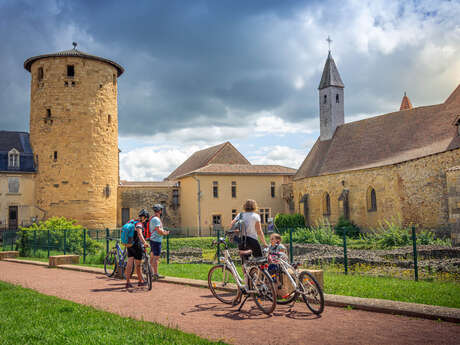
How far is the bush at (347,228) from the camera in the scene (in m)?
32.7

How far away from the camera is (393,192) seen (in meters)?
29.9

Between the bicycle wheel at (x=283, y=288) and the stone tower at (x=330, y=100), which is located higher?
the stone tower at (x=330, y=100)

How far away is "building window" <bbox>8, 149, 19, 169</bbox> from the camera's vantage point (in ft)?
126

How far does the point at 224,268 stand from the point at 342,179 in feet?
91.9

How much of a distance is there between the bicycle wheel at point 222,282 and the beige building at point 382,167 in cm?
1665

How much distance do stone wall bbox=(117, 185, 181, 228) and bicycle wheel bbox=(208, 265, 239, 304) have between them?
110ft

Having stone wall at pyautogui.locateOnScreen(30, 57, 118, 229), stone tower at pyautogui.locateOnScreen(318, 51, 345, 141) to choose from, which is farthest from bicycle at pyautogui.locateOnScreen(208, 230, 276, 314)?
stone tower at pyautogui.locateOnScreen(318, 51, 345, 141)

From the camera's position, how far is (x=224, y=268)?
8.97 meters

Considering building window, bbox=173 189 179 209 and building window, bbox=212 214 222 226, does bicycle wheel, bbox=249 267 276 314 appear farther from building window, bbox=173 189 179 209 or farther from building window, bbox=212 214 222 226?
building window, bbox=173 189 179 209

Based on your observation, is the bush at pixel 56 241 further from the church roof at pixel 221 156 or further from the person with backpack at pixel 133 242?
the church roof at pixel 221 156

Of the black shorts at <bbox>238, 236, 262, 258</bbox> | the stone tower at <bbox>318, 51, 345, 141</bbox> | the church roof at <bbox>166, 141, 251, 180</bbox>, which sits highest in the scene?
the stone tower at <bbox>318, 51, 345, 141</bbox>

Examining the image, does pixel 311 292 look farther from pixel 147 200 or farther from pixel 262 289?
pixel 147 200

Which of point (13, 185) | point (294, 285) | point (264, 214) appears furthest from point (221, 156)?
point (294, 285)

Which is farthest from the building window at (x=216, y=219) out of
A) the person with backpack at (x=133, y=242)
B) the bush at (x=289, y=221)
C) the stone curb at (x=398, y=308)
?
the stone curb at (x=398, y=308)
